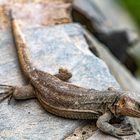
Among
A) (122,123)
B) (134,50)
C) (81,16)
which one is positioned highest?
(122,123)

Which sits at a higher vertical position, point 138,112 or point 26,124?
point 138,112

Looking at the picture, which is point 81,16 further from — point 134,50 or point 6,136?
point 6,136

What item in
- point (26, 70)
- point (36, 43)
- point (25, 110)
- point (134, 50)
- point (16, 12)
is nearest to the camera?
point (25, 110)

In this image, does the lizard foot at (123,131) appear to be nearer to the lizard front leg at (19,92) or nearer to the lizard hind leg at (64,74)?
the lizard hind leg at (64,74)

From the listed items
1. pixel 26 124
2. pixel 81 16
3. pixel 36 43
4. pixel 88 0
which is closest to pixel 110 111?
pixel 26 124

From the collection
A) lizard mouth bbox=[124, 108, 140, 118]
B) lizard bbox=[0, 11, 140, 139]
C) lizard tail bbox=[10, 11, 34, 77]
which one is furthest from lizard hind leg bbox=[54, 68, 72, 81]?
lizard mouth bbox=[124, 108, 140, 118]

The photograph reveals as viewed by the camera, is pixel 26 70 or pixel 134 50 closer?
pixel 26 70

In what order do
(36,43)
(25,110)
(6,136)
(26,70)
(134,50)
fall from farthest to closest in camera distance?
(134,50)
(36,43)
(26,70)
(25,110)
(6,136)
